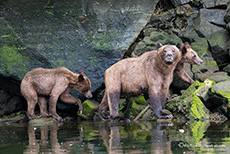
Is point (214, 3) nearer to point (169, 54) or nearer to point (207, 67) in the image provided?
point (207, 67)

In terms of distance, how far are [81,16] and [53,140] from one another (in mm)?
6565

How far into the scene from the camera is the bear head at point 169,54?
9.05m

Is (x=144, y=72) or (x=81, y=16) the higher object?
(x=81, y=16)

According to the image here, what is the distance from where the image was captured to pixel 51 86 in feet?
34.8

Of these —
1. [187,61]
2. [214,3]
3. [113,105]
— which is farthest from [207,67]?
[113,105]

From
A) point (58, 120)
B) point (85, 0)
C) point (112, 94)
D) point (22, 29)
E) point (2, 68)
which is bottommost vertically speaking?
point (58, 120)

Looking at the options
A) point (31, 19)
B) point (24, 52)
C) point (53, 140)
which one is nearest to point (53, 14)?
point (31, 19)

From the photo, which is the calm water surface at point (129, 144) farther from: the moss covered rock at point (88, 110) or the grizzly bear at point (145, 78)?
the moss covered rock at point (88, 110)

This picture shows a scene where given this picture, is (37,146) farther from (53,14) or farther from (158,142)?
(53,14)

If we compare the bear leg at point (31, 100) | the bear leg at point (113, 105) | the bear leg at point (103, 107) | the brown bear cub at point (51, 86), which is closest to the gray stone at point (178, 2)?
the brown bear cub at point (51, 86)

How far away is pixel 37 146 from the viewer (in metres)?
5.38

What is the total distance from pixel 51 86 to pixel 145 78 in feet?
8.98

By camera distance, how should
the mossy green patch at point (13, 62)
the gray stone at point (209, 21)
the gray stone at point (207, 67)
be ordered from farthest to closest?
1. the gray stone at point (209, 21)
2. the gray stone at point (207, 67)
3. the mossy green patch at point (13, 62)

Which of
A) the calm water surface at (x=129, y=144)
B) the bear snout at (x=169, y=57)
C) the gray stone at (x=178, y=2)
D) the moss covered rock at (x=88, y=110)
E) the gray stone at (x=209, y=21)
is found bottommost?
the calm water surface at (x=129, y=144)
